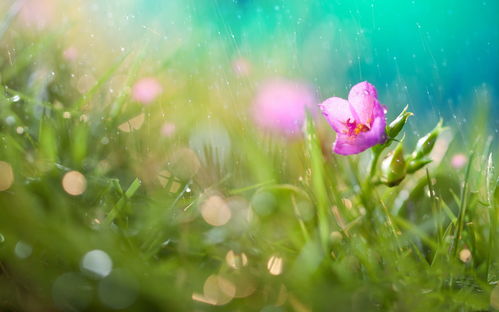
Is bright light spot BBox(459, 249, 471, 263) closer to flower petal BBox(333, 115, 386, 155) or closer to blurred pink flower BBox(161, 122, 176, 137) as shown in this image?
flower petal BBox(333, 115, 386, 155)

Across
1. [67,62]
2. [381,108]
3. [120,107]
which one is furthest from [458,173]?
[67,62]

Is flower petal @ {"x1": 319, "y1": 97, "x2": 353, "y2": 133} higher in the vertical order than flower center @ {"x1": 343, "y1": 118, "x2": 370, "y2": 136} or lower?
higher

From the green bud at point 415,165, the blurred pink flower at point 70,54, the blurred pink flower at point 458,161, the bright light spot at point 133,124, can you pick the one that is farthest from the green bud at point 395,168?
the blurred pink flower at point 70,54

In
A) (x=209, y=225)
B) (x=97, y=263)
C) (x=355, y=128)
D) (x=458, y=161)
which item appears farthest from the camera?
(x=458, y=161)

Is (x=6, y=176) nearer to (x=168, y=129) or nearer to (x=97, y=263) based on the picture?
(x=97, y=263)

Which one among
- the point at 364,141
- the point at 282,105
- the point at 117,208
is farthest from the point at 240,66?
the point at 117,208

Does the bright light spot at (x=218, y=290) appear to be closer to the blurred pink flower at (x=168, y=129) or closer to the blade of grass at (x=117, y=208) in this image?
the blade of grass at (x=117, y=208)

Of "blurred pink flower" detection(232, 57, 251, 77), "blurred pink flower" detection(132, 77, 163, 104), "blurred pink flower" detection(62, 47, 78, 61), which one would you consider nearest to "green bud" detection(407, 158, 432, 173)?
"blurred pink flower" detection(232, 57, 251, 77)
